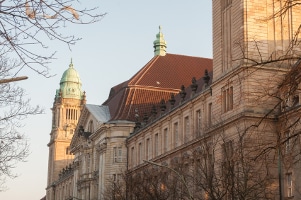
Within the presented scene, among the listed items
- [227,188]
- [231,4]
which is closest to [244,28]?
[231,4]

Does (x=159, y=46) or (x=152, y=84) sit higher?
(x=159, y=46)

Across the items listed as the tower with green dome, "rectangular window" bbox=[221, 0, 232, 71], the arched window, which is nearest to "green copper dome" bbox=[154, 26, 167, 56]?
the arched window

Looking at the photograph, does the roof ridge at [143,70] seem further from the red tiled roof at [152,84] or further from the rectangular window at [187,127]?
the rectangular window at [187,127]

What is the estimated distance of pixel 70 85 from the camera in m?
119

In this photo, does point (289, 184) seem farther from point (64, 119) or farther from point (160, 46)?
point (64, 119)

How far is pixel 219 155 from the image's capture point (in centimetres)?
4231

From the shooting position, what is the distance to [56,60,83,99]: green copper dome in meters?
118

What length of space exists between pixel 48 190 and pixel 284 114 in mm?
108242

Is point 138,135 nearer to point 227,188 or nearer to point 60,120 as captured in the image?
point 227,188

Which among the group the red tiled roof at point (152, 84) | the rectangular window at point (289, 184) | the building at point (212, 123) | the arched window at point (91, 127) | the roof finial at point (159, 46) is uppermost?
the roof finial at point (159, 46)

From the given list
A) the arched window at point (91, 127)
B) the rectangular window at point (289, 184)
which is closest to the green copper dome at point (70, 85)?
the arched window at point (91, 127)

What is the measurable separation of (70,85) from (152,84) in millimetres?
49505

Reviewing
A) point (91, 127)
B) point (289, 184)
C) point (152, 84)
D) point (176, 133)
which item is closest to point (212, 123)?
point (289, 184)

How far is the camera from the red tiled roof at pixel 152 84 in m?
71.6
